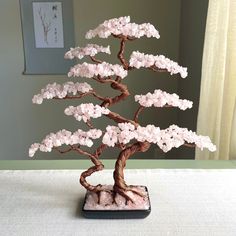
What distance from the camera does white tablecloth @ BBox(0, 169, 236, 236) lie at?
83cm

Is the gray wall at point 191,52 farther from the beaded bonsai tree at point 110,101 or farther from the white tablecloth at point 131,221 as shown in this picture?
the beaded bonsai tree at point 110,101

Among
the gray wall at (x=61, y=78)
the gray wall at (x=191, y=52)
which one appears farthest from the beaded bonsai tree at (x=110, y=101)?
the gray wall at (x=61, y=78)

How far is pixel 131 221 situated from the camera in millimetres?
862

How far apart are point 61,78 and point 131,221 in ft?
6.28

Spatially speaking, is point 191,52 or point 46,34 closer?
point 191,52

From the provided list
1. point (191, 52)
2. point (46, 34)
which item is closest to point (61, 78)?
point (46, 34)

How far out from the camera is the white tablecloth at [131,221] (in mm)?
830

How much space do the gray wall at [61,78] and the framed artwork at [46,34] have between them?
5 cm

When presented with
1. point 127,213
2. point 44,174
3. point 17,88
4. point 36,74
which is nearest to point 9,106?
point 17,88

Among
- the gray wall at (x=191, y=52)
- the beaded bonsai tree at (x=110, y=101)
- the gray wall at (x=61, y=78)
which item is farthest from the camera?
the gray wall at (x=61, y=78)

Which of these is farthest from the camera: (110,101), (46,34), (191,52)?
(46,34)

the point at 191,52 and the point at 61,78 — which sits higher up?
the point at 191,52

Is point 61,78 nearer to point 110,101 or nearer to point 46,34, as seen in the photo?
point 46,34

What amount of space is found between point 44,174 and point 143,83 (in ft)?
5.32
